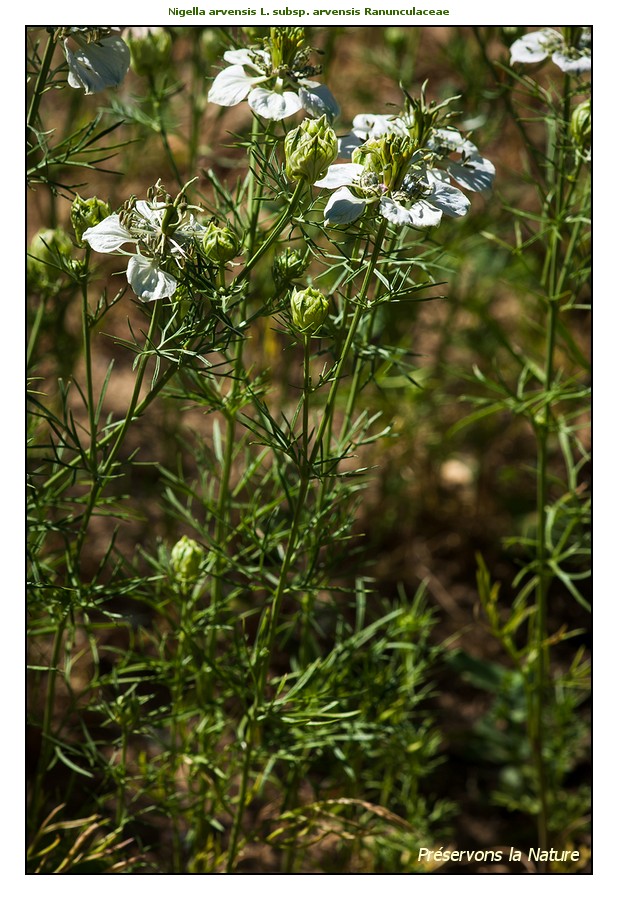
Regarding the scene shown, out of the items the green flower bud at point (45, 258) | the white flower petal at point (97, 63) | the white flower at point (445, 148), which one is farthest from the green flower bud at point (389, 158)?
the green flower bud at point (45, 258)

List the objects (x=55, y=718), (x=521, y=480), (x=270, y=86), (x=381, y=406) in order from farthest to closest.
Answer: (x=521, y=480)
(x=381, y=406)
(x=55, y=718)
(x=270, y=86)

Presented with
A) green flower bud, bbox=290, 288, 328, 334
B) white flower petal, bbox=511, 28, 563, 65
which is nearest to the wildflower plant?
green flower bud, bbox=290, 288, 328, 334

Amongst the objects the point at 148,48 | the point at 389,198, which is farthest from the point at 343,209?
the point at 148,48

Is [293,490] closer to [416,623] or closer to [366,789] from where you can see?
[416,623]

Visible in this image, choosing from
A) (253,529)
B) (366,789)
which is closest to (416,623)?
(253,529)

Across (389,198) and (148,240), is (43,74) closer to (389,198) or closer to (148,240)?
(148,240)

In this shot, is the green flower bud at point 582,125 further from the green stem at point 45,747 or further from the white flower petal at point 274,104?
the green stem at point 45,747
